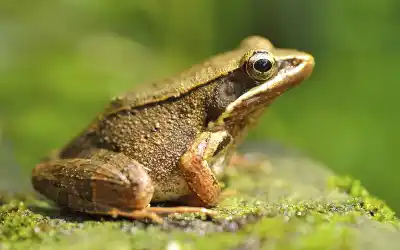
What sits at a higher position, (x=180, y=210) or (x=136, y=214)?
(x=180, y=210)

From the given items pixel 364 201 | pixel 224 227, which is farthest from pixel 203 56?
pixel 224 227

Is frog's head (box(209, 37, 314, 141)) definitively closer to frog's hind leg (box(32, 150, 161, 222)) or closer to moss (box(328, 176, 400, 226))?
frog's hind leg (box(32, 150, 161, 222))

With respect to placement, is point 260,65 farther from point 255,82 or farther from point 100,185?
point 100,185

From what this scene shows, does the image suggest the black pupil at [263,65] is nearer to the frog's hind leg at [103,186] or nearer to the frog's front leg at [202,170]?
the frog's front leg at [202,170]

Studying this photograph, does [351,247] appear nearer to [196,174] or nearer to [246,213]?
[246,213]

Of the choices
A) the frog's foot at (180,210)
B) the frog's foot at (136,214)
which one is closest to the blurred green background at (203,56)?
the frog's foot at (136,214)

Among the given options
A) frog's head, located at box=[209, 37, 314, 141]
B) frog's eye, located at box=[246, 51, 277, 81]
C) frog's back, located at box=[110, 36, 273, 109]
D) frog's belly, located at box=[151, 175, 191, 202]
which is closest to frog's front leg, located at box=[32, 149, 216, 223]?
frog's belly, located at box=[151, 175, 191, 202]
